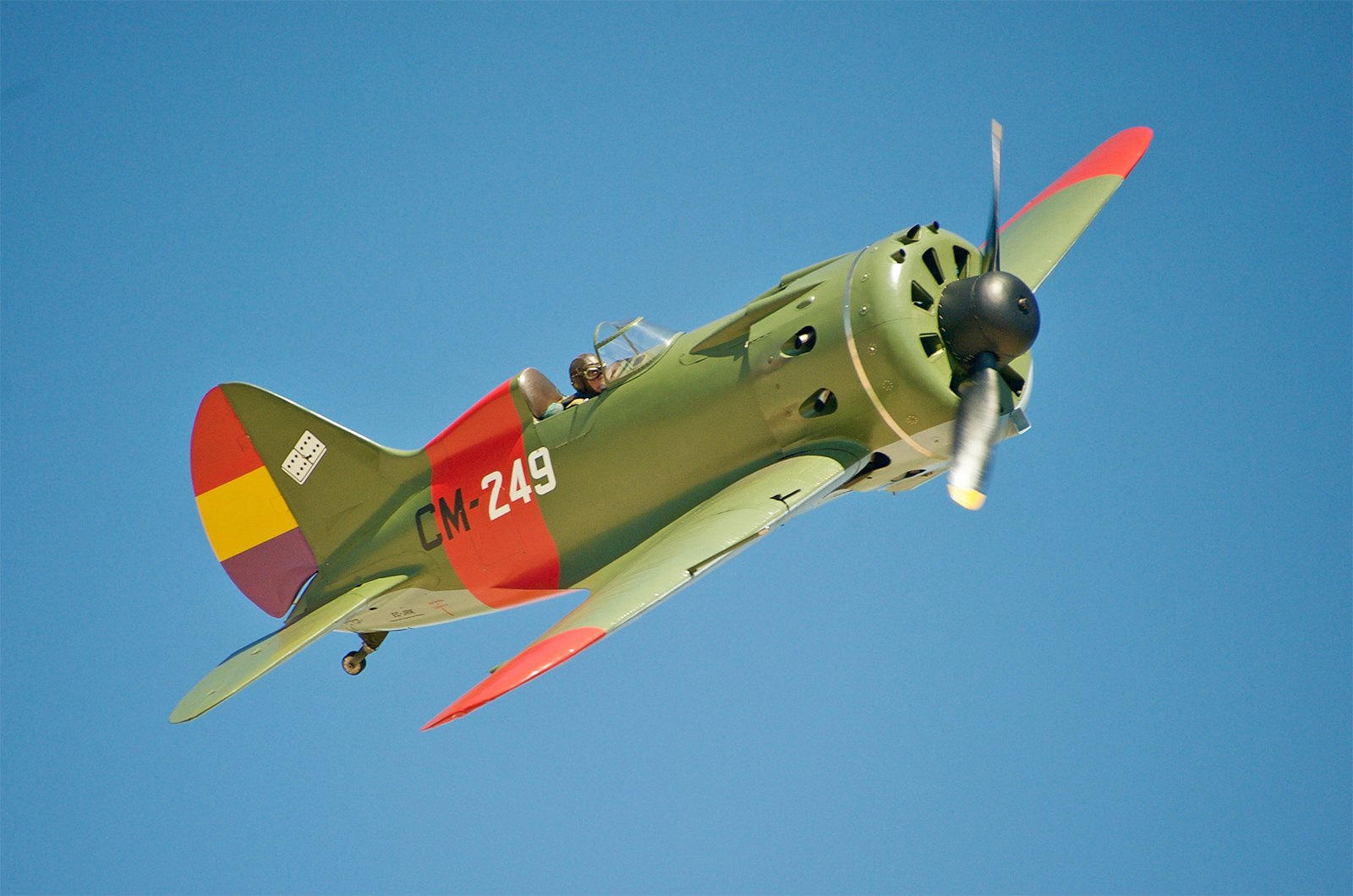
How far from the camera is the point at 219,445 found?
1373 cm

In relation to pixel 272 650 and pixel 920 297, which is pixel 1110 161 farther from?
pixel 272 650

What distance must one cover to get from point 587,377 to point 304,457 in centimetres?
394

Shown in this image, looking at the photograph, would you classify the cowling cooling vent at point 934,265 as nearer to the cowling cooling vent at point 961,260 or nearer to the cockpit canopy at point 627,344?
the cowling cooling vent at point 961,260

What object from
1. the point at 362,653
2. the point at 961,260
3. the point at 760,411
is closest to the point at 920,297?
the point at 961,260

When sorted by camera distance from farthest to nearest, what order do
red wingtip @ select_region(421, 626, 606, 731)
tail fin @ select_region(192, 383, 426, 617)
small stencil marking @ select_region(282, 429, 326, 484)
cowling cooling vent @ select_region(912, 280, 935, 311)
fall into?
small stencil marking @ select_region(282, 429, 326, 484), tail fin @ select_region(192, 383, 426, 617), cowling cooling vent @ select_region(912, 280, 935, 311), red wingtip @ select_region(421, 626, 606, 731)

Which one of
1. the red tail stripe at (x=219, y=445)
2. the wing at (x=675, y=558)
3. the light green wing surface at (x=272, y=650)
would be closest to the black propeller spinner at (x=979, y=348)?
the wing at (x=675, y=558)

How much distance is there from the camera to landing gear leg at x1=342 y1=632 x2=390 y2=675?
13555 millimetres

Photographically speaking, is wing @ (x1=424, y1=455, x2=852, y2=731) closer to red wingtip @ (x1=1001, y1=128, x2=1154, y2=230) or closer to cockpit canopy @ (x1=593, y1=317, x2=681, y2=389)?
cockpit canopy @ (x1=593, y1=317, x2=681, y2=389)

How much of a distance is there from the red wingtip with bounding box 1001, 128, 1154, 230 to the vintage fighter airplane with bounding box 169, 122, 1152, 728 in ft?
0.14

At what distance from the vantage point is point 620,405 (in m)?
11.1

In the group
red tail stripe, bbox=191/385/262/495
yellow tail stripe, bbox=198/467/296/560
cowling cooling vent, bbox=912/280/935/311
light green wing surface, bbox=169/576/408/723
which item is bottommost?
light green wing surface, bbox=169/576/408/723

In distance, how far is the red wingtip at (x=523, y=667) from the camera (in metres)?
8.22

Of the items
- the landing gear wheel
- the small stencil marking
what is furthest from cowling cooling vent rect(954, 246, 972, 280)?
the landing gear wheel

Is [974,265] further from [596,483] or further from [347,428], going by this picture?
[347,428]
